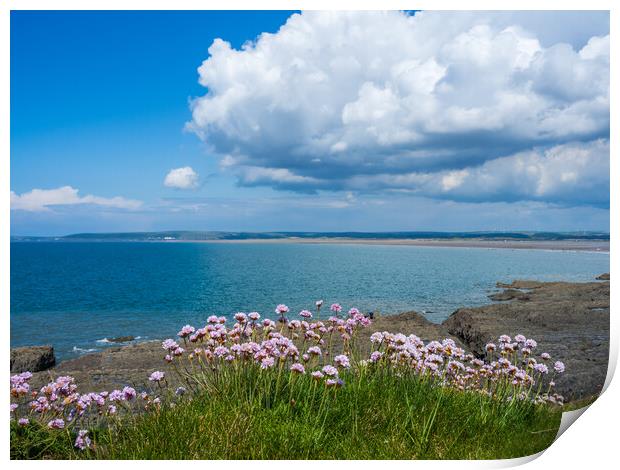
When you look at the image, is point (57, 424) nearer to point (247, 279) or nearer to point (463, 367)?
point (247, 279)

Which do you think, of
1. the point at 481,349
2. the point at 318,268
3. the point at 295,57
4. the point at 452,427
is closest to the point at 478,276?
the point at 481,349

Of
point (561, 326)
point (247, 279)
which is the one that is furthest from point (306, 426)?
point (561, 326)

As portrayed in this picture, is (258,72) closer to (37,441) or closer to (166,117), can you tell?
(166,117)

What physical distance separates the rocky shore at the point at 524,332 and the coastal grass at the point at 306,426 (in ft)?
3.25

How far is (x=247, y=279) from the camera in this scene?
251 inches

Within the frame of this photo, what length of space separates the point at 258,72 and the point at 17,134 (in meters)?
2.23

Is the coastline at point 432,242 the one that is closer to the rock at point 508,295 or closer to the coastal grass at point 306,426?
the rock at point 508,295

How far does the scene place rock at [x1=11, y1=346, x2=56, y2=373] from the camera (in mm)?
5309

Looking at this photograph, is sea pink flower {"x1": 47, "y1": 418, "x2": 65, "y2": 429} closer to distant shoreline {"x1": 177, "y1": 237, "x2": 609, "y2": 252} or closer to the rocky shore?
the rocky shore

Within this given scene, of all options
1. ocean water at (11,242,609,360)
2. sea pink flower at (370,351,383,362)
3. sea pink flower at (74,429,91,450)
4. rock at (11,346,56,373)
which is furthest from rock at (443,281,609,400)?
rock at (11,346,56,373)

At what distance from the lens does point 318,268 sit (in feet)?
20.6

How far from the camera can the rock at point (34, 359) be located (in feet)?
17.4

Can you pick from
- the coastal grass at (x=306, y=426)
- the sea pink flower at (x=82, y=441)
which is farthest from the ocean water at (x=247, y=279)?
the sea pink flower at (x=82, y=441)

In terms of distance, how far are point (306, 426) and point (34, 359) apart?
3.15 metres
